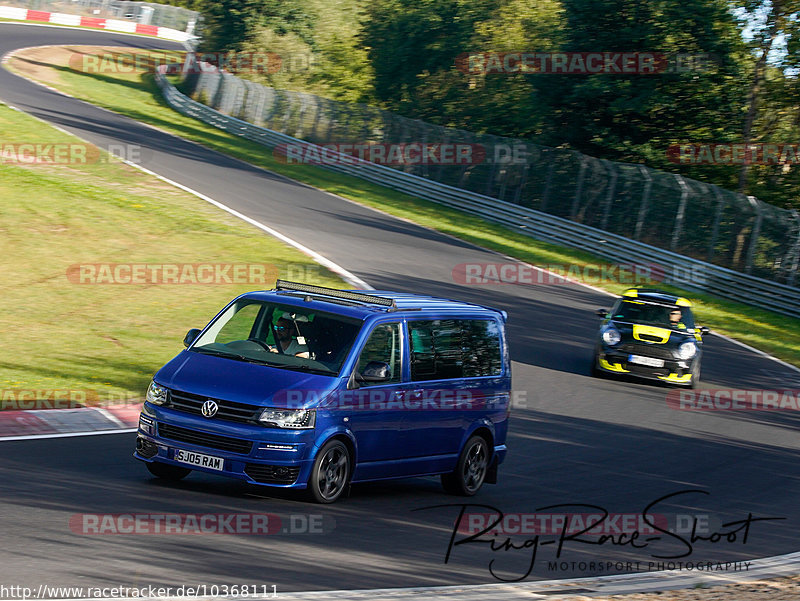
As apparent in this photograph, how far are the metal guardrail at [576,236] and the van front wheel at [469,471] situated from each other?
20.0 metres

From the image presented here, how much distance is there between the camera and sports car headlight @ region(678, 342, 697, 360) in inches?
740

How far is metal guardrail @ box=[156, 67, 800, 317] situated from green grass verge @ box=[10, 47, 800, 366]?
14.8 inches

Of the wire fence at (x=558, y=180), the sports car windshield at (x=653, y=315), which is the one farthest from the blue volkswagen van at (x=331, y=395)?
the wire fence at (x=558, y=180)

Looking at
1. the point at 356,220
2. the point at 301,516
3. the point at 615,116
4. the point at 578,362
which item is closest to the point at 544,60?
the point at 615,116

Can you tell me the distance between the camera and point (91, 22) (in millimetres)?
78438

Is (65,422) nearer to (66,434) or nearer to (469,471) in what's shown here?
(66,434)

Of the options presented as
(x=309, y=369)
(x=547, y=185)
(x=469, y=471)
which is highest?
(x=547, y=185)

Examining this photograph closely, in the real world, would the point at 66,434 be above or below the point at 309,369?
below

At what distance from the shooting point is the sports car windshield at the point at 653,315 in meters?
19.6

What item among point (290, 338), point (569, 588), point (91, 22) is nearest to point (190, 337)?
point (290, 338)

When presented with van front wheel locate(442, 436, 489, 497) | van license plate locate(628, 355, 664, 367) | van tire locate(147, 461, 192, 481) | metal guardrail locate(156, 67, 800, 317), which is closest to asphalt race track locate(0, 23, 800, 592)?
van tire locate(147, 461, 192, 481)

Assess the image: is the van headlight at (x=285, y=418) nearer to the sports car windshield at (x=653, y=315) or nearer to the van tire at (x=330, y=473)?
the van tire at (x=330, y=473)

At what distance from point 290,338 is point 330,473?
1.34m

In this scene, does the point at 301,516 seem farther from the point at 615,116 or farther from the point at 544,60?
the point at 544,60
